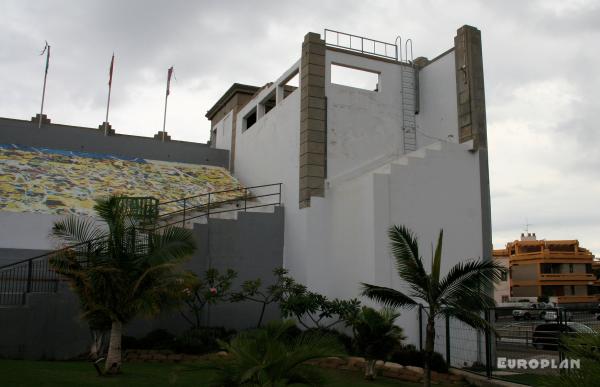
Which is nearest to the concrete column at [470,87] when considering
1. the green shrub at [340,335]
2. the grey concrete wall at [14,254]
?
the green shrub at [340,335]

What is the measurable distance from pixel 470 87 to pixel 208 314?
11443 mm

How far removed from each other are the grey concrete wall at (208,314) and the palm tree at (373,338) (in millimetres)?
5631

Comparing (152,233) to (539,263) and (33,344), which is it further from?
(539,263)

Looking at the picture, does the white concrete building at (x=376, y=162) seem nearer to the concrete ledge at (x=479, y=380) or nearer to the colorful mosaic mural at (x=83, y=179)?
the concrete ledge at (x=479, y=380)

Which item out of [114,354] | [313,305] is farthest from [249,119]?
[114,354]

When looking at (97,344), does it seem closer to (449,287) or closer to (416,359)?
(416,359)

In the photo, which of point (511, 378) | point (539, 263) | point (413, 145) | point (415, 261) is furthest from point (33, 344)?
point (539, 263)

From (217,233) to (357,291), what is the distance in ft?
16.3

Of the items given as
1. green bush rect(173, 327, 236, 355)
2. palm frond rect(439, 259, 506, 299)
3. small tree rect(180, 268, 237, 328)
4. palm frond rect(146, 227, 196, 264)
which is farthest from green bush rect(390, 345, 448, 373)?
palm frond rect(146, 227, 196, 264)

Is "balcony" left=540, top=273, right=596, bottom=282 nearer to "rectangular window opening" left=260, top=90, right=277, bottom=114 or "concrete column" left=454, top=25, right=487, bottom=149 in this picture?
"rectangular window opening" left=260, top=90, right=277, bottom=114

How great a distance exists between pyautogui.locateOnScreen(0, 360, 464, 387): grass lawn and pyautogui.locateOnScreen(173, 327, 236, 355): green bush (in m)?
0.91

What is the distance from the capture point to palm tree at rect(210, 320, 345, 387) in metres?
7.06

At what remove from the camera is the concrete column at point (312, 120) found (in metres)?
18.4

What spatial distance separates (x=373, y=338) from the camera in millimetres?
12852
